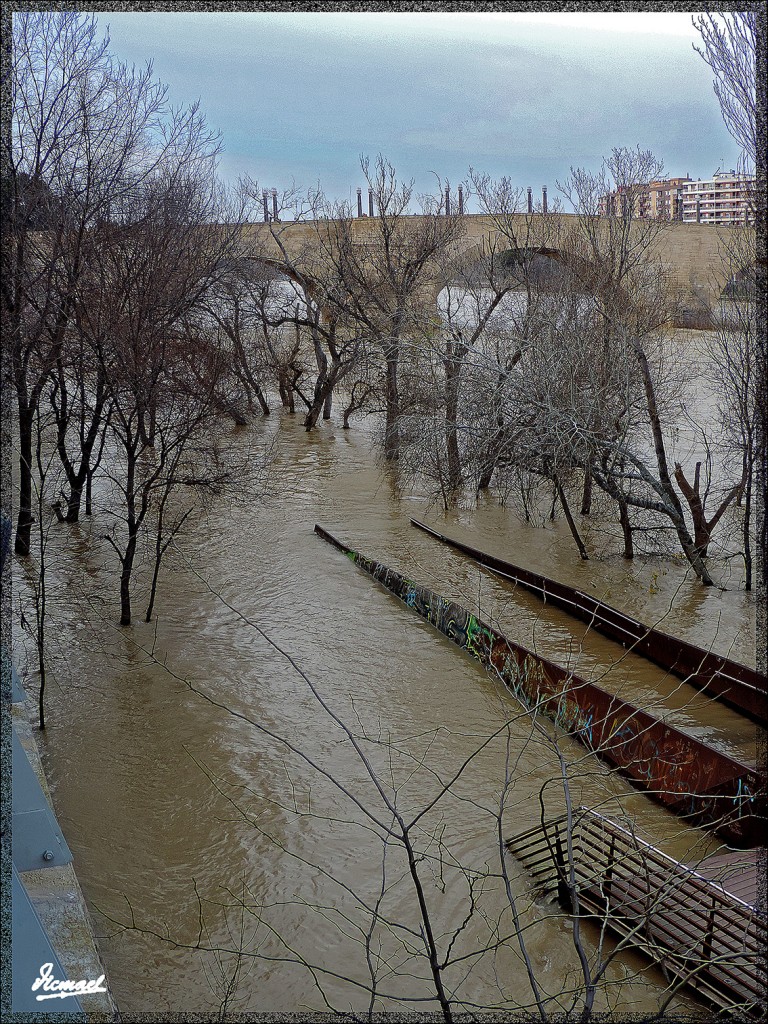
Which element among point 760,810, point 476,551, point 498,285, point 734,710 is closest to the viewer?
point 760,810

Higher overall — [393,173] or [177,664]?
[393,173]

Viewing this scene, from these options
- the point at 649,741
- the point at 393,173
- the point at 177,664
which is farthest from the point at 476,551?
the point at 393,173

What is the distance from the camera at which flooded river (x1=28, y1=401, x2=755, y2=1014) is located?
5922mm

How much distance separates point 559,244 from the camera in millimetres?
18438

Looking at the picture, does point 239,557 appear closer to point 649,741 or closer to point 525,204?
point 649,741

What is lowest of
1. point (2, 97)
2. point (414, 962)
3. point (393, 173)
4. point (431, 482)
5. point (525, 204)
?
point (414, 962)

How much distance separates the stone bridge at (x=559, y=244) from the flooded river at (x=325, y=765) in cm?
507

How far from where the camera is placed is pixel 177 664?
36.9 ft

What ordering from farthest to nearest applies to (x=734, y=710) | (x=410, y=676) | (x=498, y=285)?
1. (x=498, y=285)
2. (x=410, y=676)
3. (x=734, y=710)

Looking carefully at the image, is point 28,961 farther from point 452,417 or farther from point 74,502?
point 74,502

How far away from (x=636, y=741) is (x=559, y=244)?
12578mm

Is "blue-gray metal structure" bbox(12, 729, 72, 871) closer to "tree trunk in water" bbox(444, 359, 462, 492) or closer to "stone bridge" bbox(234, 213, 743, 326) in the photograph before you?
"tree trunk in water" bbox(444, 359, 462, 492)

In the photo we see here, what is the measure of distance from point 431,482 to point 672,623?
7.79 m

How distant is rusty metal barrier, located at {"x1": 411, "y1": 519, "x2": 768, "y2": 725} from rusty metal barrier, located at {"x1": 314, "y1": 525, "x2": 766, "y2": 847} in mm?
664
